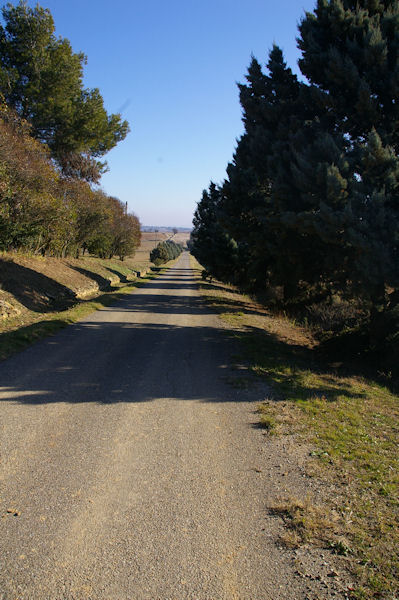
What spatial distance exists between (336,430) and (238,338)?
5904mm

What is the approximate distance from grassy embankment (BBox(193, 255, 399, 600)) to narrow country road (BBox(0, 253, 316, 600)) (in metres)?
0.39

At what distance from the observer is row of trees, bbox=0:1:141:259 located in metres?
15.8

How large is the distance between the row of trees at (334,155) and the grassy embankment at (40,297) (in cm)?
640

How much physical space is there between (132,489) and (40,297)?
13180mm

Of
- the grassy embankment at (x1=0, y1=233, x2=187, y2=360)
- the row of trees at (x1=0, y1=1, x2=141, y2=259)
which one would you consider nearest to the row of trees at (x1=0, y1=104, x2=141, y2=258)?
the row of trees at (x1=0, y1=1, x2=141, y2=259)

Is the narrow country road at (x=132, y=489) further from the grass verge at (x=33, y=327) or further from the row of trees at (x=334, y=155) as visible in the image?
the row of trees at (x=334, y=155)

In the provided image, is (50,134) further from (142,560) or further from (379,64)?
(142,560)

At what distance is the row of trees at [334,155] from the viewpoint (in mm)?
7758

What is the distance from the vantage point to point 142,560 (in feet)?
9.06

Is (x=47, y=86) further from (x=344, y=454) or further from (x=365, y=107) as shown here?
(x=344, y=454)

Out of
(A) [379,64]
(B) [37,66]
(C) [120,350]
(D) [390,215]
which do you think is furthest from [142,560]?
(B) [37,66]

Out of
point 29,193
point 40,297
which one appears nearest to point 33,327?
point 40,297

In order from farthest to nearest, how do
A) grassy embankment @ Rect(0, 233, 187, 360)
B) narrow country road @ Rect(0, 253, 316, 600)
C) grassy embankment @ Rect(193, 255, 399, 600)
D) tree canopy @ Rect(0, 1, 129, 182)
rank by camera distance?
tree canopy @ Rect(0, 1, 129, 182) → grassy embankment @ Rect(0, 233, 187, 360) → grassy embankment @ Rect(193, 255, 399, 600) → narrow country road @ Rect(0, 253, 316, 600)

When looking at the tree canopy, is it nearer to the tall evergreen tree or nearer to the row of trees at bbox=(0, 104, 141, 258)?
the row of trees at bbox=(0, 104, 141, 258)
